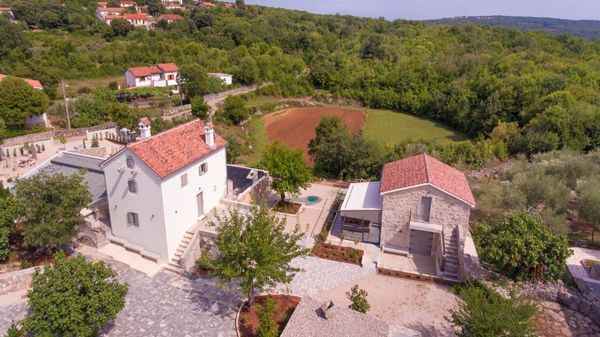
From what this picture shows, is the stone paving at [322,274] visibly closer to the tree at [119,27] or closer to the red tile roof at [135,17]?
the tree at [119,27]

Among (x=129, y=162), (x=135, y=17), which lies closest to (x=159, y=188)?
(x=129, y=162)

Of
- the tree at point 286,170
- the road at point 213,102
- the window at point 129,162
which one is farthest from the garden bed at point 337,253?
the road at point 213,102

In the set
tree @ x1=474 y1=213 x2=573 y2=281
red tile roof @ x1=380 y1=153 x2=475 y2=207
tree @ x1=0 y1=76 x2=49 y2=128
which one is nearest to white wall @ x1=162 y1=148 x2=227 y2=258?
red tile roof @ x1=380 y1=153 x2=475 y2=207

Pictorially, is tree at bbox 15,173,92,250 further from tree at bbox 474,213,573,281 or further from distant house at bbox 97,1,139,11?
distant house at bbox 97,1,139,11

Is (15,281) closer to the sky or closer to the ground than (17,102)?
closer to the ground

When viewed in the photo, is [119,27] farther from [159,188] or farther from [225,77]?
[159,188]

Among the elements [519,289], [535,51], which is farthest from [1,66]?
[535,51]

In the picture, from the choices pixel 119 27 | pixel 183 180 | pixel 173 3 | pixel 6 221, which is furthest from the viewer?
pixel 173 3
